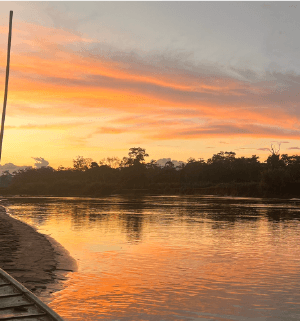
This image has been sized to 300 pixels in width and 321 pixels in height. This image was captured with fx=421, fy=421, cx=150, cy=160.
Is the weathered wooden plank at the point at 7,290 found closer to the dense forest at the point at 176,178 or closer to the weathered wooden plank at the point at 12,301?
the weathered wooden plank at the point at 12,301

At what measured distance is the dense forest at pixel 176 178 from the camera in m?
96.1

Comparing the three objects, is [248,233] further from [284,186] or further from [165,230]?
[284,186]

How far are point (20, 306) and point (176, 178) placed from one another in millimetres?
159092

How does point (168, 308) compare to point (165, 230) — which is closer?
point (168, 308)

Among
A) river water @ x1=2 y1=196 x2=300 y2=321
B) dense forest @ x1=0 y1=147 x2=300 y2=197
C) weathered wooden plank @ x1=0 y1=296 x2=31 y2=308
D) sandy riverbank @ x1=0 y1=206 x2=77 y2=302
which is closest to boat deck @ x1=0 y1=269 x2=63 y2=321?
weathered wooden plank @ x1=0 y1=296 x2=31 y2=308

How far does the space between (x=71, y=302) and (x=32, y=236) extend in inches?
473

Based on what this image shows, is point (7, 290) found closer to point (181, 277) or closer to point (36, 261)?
point (181, 277)

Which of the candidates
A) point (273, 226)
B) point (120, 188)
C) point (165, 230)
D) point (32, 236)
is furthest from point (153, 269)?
point (120, 188)

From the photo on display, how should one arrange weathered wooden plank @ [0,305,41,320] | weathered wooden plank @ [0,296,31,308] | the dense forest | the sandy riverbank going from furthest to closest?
the dense forest
the sandy riverbank
weathered wooden plank @ [0,296,31,308]
weathered wooden plank @ [0,305,41,320]

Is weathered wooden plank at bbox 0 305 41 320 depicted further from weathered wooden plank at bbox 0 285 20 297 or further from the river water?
the river water

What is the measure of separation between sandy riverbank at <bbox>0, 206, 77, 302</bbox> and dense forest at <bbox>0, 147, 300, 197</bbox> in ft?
264

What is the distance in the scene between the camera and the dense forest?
96062 mm

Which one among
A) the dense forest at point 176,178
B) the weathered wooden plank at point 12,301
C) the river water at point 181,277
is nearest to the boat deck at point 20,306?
the weathered wooden plank at point 12,301

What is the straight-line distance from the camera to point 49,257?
16031mm
